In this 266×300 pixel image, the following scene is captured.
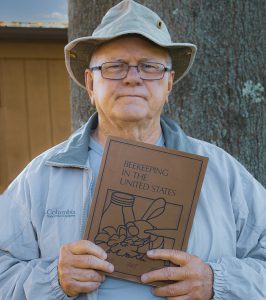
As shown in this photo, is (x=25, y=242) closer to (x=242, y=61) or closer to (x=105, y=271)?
(x=105, y=271)

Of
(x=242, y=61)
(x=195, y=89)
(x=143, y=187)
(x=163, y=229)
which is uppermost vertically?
(x=242, y=61)

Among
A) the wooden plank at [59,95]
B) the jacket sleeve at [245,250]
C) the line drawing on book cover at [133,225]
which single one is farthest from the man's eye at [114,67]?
the wooden plank at [59,95]

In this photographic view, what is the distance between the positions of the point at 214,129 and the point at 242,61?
0.39 m

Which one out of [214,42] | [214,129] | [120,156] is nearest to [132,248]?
[120,156]

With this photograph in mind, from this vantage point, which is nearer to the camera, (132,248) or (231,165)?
(132,248)

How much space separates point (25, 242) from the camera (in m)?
1.71

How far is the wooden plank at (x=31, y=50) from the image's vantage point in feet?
14.0

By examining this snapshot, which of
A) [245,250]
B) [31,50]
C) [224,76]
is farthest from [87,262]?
[31,50]

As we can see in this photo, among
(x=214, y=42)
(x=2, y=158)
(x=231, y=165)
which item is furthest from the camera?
(x=2, y=158)

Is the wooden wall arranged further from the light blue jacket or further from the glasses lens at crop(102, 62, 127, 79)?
the glasses lens at crop(102, 62, 127, 79)

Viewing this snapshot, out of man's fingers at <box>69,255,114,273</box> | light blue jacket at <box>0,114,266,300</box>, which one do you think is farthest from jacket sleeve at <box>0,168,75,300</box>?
man's fingers at <box>69,255,114,273</box>

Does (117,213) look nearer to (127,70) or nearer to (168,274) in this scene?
(168,274)

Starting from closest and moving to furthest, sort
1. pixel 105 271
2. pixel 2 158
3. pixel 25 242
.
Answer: pixel 105 271
pixel 25 242
pixel 2 158

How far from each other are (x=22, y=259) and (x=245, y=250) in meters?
0.88
